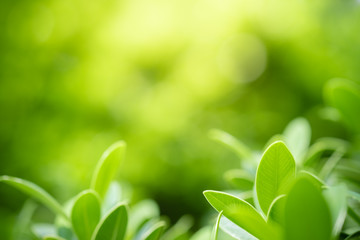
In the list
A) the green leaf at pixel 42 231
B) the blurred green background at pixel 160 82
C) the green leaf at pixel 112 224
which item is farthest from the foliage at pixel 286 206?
the blurred green background at pixel 160 82

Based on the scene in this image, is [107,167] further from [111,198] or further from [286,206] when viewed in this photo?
[286,206]

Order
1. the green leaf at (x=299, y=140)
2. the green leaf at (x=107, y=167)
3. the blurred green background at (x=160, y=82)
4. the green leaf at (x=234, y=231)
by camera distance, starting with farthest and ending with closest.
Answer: the blurred green background at (x=160, y=82) < the green leaf at (x=299, y=140) < the green leaf at (x=107, y=167) < the green leaf at (x=234, y=231)

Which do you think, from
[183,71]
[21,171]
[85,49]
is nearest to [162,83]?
[183,71]

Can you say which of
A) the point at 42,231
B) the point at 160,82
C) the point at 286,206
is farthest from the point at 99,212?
the point at 160,82

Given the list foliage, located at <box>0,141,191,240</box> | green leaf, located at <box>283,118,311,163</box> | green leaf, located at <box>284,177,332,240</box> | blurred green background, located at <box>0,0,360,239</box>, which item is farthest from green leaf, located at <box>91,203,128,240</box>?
A: blurred green background, located at <box>0,0,360,239</box>

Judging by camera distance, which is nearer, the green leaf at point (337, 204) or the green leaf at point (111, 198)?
the green leaf at point (337, 204)

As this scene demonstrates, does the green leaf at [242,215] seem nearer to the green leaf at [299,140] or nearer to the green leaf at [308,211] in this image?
the green leaf at [308,211]
